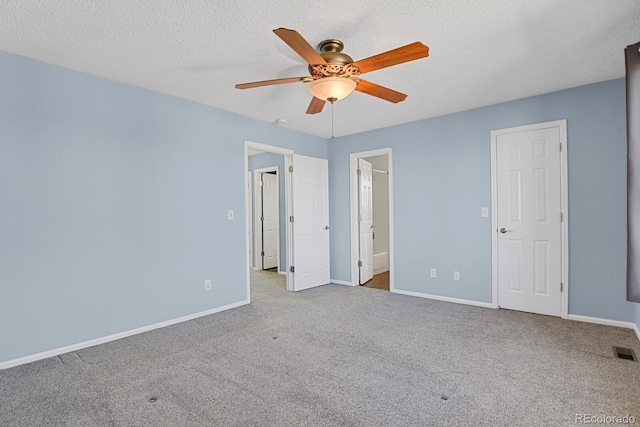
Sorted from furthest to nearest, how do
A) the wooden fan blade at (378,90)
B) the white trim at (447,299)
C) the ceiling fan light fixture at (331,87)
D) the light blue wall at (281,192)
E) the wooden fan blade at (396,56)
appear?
the light blue wall at (281,192) < the white trim at (447,299) < the wooden fan blade at (378,90) < the ceiling fan light fixture at (331,87) < the wooden fan blade at (396,56)

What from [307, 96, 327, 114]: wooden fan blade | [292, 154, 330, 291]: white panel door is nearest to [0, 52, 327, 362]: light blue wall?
[292, 154, 330, 291]: white panel door

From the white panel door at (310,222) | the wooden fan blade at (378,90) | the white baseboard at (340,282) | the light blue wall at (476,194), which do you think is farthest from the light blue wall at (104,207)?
the light blue wall at (476,194)

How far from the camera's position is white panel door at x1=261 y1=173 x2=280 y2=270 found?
679 cm

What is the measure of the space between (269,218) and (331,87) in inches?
192

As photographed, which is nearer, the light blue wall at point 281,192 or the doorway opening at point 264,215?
the light blue wall at point 281,192

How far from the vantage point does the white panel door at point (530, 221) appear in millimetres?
3535

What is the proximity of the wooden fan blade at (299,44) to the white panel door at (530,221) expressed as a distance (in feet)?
9.08

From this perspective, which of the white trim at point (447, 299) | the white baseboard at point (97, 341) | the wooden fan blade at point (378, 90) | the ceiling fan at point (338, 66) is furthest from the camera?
the white trim at point (447, 299)

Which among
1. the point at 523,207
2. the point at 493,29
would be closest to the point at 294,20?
the point at 493,29

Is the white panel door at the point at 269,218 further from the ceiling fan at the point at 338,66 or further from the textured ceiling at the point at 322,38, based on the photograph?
the ceiling fan at the point at 338,66

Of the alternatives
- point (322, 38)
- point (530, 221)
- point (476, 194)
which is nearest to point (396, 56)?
point (322, 38)

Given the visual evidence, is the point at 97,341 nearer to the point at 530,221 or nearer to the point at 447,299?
the point at 447,299

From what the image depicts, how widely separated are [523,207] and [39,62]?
483 cm

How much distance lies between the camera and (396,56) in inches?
77.2
